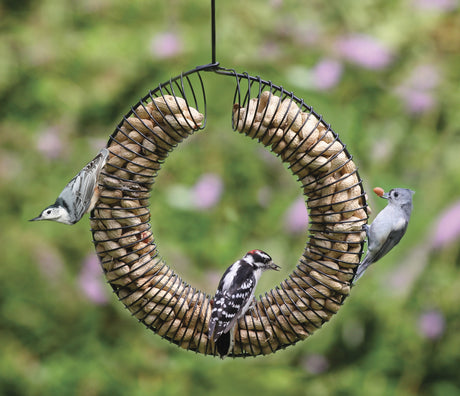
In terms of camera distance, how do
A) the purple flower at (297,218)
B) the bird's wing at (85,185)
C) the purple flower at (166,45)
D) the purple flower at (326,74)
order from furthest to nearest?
1. the purple flower at (166,45)
2. the purple flower at (326,74)
3. the purple flower at (297,218)
4. the bird's wing at (85,185)

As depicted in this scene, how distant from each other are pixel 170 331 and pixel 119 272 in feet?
0.53

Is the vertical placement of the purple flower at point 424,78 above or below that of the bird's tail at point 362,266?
above

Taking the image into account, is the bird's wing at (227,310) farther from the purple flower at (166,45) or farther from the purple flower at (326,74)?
the purple flower at (166,45)

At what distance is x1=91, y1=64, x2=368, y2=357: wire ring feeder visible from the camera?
111 cm

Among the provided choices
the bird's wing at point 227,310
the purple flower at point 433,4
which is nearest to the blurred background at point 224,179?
the purple flower at point 433,4

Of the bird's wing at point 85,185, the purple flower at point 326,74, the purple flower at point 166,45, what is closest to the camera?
the bird's wing at point 85,185

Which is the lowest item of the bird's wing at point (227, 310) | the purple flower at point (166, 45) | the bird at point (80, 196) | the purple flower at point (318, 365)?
the purple flower at point (318, 365)

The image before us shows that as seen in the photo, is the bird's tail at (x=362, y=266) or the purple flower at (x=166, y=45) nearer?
the bird's tail at (x=362, y=266)

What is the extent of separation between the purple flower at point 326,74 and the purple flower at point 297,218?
443mm

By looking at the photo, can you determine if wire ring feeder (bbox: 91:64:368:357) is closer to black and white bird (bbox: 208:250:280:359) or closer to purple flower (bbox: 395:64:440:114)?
black and white bird (bbox: 208:250:280:359)

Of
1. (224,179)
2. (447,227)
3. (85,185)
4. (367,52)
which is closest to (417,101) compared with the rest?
(367,52)

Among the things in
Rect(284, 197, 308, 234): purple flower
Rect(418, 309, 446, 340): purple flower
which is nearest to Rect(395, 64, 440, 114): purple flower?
Rect(284, 197, 308, 234): purple flower

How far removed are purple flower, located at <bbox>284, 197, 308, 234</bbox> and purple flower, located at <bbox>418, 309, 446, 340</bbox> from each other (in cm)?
57

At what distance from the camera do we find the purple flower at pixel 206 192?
2.11 metres
